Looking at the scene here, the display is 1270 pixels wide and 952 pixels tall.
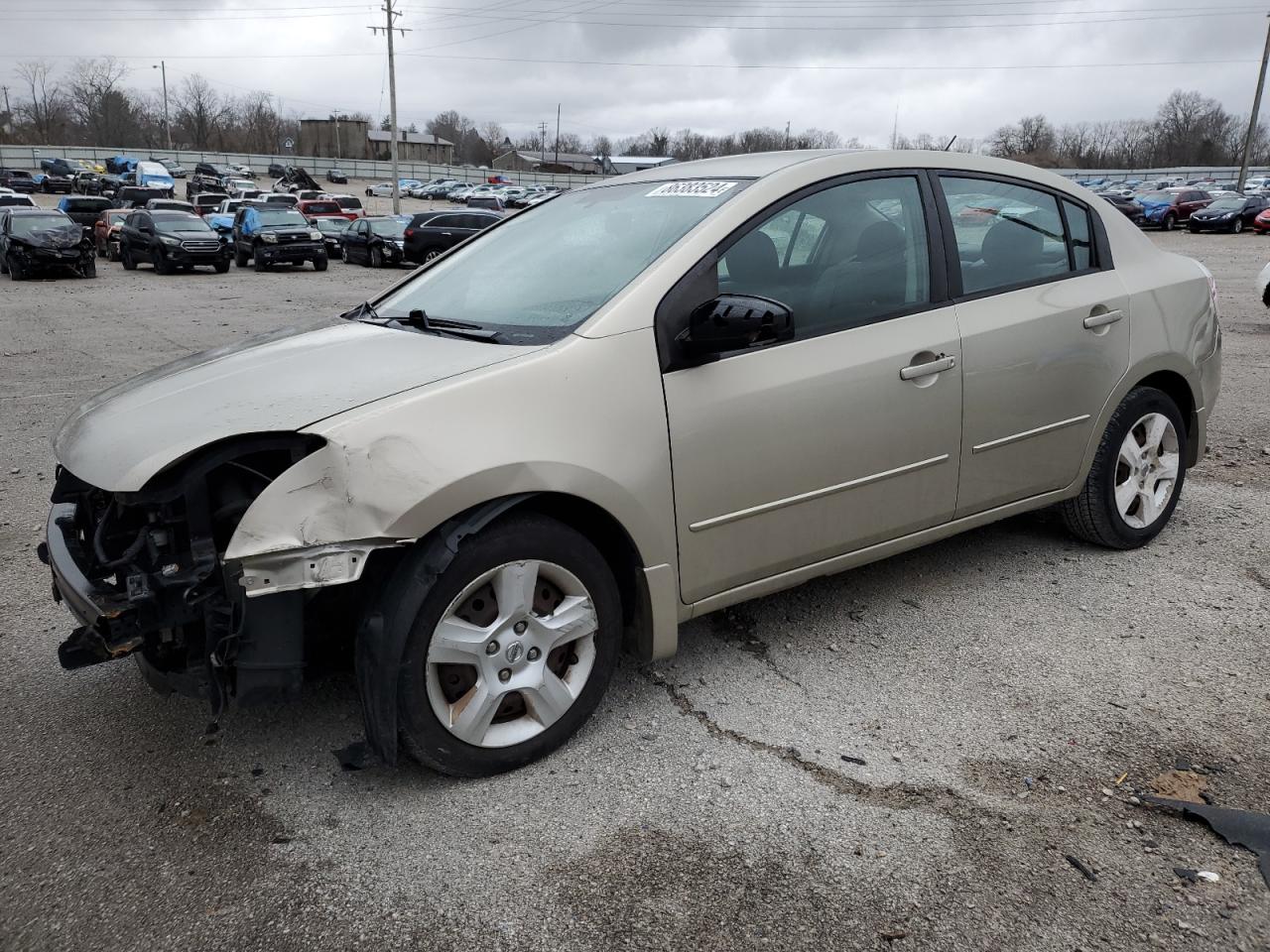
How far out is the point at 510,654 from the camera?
2.79 m

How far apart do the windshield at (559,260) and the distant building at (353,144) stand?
109 meters

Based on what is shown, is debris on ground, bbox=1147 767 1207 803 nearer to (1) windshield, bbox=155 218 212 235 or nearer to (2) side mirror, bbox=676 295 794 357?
(2) side mirror, bbox=676 295 794 357

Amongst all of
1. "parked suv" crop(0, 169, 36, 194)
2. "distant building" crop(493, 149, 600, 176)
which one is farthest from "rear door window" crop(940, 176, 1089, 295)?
"distant building" crop(493, 149, 600, 176)

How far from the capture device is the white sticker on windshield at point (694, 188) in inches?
134

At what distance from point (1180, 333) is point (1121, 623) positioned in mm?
1460

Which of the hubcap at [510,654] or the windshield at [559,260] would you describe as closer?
the hubcap at [510,654]

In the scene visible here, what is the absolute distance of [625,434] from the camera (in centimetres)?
291

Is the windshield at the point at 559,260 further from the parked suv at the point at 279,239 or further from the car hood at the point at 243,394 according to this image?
the parked suv at the point at 279,239

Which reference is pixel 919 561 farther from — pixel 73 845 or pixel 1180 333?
pixel 73 845

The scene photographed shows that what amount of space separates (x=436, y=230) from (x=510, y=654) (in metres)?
23.1

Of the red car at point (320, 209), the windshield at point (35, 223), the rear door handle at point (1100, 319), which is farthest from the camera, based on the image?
the red car at point (320, 209)

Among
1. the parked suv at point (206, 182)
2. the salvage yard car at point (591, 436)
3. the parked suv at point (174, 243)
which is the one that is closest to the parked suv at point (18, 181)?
the parked suv at point (206, 182)

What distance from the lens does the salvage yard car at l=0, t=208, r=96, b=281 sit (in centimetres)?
2131

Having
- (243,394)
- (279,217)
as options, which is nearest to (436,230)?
(279,217)
